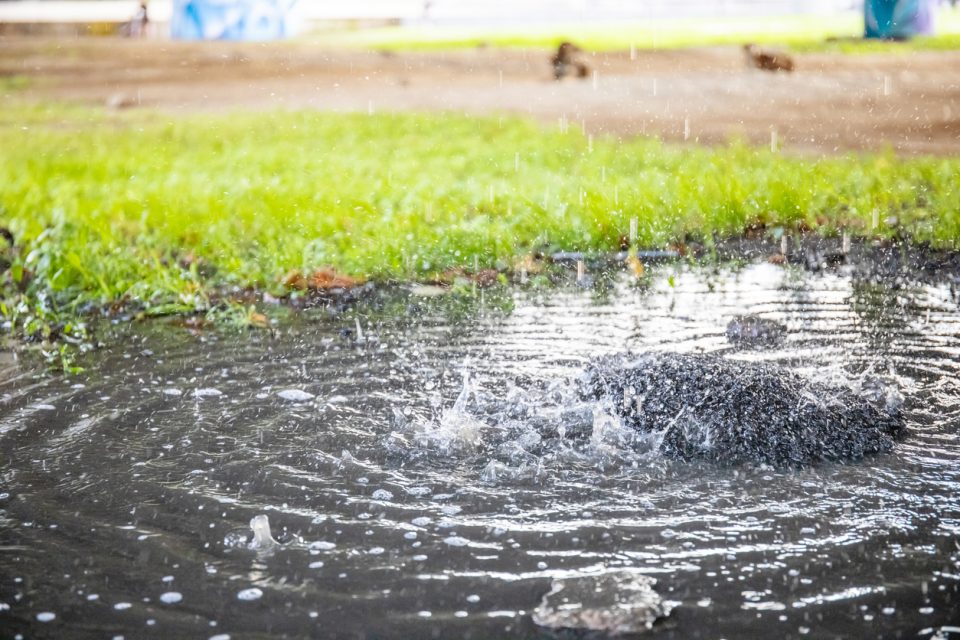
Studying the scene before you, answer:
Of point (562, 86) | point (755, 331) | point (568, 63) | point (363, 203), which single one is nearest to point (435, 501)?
point (755, 331)

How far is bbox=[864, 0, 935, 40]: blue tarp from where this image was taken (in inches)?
408

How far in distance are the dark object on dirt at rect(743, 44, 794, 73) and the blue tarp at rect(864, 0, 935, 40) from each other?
89 cm

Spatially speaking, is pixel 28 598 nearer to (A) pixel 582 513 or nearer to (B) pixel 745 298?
(A) pixel 582 513

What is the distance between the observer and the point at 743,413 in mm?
4020

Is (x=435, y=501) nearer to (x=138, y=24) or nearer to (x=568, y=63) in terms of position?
(x=568, y=63)

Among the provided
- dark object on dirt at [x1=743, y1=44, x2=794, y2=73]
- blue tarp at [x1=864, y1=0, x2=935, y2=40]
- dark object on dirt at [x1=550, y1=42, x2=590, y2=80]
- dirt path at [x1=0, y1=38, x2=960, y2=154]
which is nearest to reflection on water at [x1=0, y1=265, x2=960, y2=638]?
dirt path at [x1=0, y1=38, x2=960, y2=154]

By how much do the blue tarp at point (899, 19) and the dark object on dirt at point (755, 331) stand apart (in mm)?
6110

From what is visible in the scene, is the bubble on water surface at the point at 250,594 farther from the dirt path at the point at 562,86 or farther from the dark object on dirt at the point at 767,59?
the dark object on dirt at the point at 767,59

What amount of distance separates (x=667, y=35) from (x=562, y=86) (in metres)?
1.40

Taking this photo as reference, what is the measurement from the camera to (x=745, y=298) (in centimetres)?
636

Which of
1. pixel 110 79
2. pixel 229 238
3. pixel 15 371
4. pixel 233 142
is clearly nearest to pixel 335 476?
pixel 15 371

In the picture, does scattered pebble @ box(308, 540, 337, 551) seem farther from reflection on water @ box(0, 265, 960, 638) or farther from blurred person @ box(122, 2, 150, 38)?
blurred person @ box(122, 2, 150, 38)

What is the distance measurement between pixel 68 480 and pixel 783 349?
350 cm

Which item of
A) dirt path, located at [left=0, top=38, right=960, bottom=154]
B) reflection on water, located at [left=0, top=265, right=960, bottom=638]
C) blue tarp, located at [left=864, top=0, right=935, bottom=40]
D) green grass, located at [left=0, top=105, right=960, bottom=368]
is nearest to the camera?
reflection on water, located at [left=0, top=265, right=960, bottom=638]
